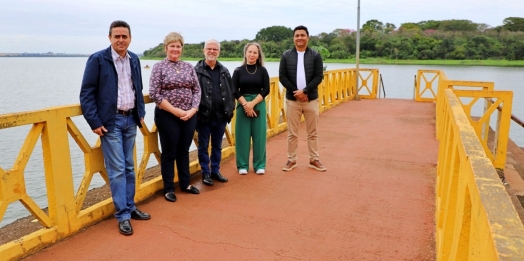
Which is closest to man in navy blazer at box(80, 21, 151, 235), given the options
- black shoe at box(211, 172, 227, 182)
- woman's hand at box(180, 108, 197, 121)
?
woman's hand at box(180, 108, 197, 121)

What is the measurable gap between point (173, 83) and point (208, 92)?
58 cm

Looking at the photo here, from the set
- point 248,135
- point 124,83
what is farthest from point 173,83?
point 248,135

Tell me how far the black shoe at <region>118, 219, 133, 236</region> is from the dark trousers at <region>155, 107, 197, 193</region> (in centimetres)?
77

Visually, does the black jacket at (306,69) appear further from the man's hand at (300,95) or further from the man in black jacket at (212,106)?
the man in black jacket at (212,106)

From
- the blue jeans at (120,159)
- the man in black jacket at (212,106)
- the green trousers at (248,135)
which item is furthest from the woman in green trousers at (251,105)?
the blue jeans at (120,159)

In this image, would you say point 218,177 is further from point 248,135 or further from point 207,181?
point 248,135

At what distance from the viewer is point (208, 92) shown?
4355 mm

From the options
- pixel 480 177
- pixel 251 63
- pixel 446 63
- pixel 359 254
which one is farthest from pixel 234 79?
pixel 446 63

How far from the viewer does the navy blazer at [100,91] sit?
318 cm

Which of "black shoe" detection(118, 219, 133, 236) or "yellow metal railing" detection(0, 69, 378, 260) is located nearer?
"yellow metal railing" detection(0, 69, 378, 260)

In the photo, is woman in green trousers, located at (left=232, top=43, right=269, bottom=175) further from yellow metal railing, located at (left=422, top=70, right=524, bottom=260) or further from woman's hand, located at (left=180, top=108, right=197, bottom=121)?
yellow metal railing, located at (left=422, top=70, right=524, bottom=260)

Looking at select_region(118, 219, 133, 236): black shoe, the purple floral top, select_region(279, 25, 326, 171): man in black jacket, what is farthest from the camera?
select_region(279, 25, 326, 171): man in black jacket

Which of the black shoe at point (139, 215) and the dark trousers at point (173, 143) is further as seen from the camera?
the dark trousers at point (173, 143)

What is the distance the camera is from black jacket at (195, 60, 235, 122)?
14.2 feet
